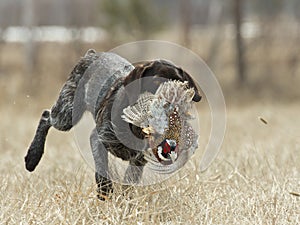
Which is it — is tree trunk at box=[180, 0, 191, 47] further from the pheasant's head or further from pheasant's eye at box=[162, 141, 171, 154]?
pheasant's eye at box=[162, 141, 171, 154]

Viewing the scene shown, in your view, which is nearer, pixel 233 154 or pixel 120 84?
pixel 120 84

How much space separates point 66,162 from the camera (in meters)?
6.09

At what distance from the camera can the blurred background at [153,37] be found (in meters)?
15.0

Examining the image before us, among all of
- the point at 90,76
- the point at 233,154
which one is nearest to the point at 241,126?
the point at 233,154

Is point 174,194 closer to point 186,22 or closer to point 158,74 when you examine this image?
point 158,74

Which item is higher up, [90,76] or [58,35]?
[90,76]

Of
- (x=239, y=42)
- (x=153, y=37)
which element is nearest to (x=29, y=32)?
(x=153, y=37)

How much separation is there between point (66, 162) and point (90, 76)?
1.49m

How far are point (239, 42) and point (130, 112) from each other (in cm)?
1197

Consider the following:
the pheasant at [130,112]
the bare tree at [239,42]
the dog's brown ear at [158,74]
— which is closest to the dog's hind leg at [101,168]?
the pheasant at [130,112]

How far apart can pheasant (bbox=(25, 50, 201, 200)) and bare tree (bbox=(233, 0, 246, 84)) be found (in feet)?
34.1

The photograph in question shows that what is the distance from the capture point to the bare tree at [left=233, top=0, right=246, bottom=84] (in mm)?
14984

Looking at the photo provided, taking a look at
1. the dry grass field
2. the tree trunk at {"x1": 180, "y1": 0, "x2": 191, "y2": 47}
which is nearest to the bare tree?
the tree trunk at {"x1": 180, "y1": 0, "x2": 191, "y2": 47}

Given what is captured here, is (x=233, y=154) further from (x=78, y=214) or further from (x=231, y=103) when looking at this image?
(x=231, y=103)
